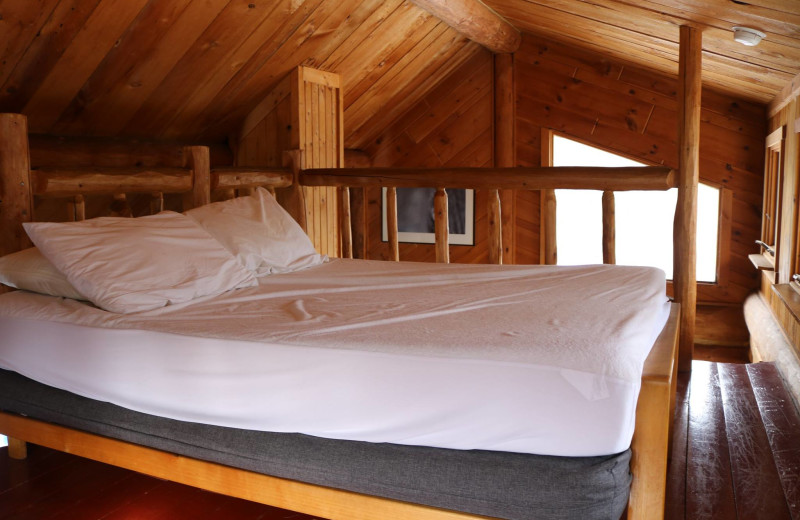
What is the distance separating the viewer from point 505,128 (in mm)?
5984

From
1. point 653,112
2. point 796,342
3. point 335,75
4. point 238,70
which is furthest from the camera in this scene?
point 653,112

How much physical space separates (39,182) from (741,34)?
305 centimetres

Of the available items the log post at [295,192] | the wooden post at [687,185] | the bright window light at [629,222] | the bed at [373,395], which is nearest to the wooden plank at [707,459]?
the wooden post at [687,185]

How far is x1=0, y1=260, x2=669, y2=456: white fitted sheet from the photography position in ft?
5.13

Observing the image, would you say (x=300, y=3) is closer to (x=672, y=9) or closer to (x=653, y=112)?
(x=672, y=9)

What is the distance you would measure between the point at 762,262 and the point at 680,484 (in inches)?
126

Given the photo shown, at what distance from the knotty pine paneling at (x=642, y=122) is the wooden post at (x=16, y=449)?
4.49 metres

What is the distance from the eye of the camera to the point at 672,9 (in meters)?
3.39

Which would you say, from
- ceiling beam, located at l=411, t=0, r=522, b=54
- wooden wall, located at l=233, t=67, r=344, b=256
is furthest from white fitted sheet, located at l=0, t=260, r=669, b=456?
ceiling beam, located at l=411, t=0, r=522, b=54

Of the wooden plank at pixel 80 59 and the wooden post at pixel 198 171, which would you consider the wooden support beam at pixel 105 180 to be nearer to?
the wooden post at pixel 198 171

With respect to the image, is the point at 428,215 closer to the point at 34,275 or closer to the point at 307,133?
the point at 307,133

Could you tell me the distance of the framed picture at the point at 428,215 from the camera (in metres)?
6.23

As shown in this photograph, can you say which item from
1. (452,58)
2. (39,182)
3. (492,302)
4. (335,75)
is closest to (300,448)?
(492,302)

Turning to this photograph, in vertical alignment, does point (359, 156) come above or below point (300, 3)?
below
